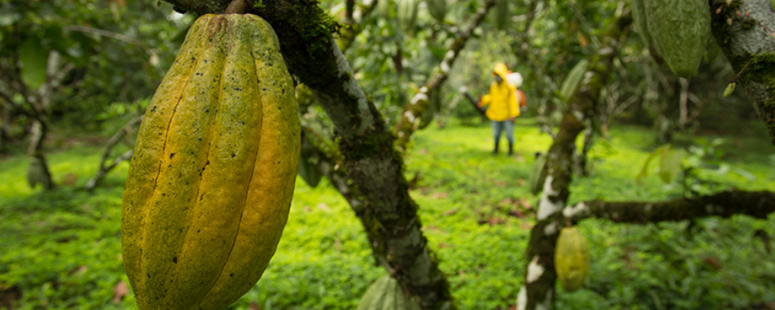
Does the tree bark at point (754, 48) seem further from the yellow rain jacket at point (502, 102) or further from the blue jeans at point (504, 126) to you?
the blue jeans at point (504, 126)

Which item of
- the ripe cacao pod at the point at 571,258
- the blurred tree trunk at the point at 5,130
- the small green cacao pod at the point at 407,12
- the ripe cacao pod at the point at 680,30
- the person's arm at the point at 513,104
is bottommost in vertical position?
the blurred tree trunk at the point at 5,130

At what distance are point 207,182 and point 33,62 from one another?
1.74 m

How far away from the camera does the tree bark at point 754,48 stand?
48 cm

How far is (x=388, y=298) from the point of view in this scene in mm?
1046

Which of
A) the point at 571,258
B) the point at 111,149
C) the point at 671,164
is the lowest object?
the point at 111,149

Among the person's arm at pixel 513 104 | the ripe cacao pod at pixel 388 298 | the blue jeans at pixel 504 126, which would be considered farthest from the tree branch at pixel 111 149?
the blue jeans at pixel 504 126

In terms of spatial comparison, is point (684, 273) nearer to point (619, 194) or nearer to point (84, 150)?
point (619, 194)

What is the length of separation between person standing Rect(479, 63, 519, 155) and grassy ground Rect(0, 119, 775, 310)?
804 millimetres

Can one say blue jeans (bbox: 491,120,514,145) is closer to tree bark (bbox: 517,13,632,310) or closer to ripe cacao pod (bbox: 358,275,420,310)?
tree bark (bbox: 517,13,632,310)

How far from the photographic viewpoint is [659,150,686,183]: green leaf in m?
1.60

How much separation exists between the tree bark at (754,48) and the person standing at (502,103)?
3.64m

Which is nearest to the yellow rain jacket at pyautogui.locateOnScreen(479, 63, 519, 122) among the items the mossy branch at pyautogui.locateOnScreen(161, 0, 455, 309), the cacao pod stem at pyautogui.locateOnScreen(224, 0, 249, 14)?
the mossy branch at pyautogui.locateOnScreen(161, 0, 455, 309)

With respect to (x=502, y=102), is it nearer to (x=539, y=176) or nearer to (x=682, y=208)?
(x=539, y=176)

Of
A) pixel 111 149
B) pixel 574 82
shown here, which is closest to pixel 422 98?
pixel 574 82
